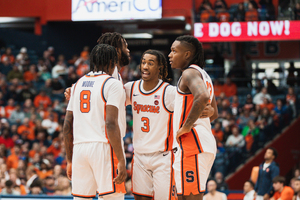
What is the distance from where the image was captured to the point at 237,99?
1532 centimetres

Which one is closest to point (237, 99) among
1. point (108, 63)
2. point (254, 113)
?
point (254, 113)

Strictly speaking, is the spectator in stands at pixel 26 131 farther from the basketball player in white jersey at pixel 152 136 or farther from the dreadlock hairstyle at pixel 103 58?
the dreadlock hairstyle at pixel 103 58

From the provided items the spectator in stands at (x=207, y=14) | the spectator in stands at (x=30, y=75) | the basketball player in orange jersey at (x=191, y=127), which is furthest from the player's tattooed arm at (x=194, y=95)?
the spectator in stands at (x=30, y=75)

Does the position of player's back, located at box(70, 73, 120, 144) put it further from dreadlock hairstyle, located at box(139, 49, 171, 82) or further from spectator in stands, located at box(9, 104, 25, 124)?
spectator in stands, located at box(9, 104, 25, 124)

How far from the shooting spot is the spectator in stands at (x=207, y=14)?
1475 cm

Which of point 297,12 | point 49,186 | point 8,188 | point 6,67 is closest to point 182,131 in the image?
point 8,188

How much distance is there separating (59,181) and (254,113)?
7043 millimetres

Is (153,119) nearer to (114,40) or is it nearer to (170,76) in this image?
(114,40)

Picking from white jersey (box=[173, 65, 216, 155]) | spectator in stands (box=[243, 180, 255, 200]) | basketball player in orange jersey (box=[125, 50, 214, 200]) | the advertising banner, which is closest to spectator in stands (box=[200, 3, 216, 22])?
the advertising banner

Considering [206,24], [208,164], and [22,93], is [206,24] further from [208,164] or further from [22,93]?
[208,164]

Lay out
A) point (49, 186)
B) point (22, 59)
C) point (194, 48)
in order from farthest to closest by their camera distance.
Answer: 1. point (22, 59)
2. point (49, 186)
3. point (194, 48)

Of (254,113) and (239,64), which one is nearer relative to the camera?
(254,113)

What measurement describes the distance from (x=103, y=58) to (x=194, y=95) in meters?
1.05

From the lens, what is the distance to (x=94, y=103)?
4.16m
